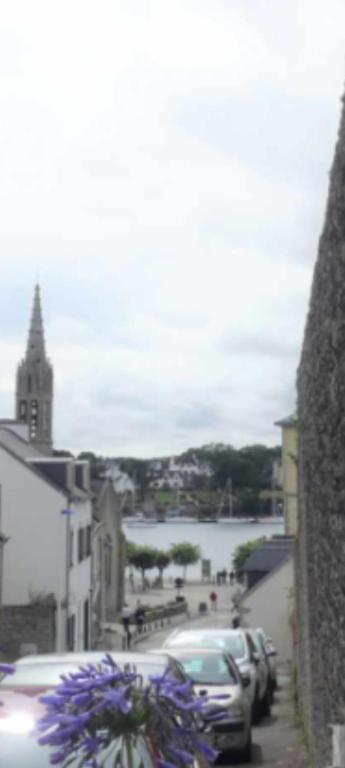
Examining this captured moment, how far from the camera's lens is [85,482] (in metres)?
46.6

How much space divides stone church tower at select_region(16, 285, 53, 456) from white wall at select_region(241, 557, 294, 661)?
46053 mm

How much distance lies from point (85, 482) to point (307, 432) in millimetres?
36329

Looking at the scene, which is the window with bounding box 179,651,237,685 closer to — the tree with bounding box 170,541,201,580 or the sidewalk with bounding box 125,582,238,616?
the sidewalk with bounding box 125,582,238,616

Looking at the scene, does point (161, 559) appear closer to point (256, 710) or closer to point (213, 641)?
point (213, 641)

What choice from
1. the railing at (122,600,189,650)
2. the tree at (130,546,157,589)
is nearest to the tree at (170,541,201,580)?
the tree at (130,546,157,589)

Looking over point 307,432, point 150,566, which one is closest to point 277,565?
point 307,432

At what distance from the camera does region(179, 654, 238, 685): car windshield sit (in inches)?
568

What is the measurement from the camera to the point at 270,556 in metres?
38.4

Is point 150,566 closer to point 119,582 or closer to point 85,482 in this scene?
point 119,582

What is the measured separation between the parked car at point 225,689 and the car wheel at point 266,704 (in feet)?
10.5

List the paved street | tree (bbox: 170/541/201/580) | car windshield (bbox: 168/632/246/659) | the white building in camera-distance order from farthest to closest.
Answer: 1. tree (bbox: 170/541/201/580)
2. the white building
3. car windshield (bbox: 168/632/246/659)
4. the paved street

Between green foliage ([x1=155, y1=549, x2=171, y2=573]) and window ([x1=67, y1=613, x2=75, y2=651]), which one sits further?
green foliage ([x1=155, y1=549, x2=171, y2=573])

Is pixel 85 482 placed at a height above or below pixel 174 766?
above

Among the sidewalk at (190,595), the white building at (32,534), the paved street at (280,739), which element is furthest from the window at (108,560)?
the paved street at (280,739)
